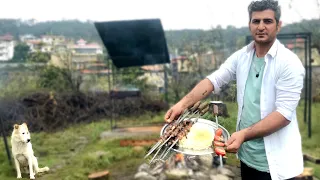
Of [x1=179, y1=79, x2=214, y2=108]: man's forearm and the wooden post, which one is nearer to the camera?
[x1=179, y1=79, x2=214, y2=108]: man's forearm

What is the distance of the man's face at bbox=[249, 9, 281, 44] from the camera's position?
1.76m

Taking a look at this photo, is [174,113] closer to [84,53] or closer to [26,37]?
[26,37]

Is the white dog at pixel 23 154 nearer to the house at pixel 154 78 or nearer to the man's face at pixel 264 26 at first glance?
the man's face at pixel 264 26

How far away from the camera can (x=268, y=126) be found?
67.2 inches

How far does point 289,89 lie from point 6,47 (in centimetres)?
589

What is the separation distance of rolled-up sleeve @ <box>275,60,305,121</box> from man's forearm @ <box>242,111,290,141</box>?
21mm

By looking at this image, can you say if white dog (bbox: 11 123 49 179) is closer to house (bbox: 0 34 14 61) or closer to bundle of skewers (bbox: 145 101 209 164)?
bundle of skewers (bbox: 145 101 209 164)

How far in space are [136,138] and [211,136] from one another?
4.69 metres

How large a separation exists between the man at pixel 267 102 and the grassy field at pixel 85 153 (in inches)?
72.7

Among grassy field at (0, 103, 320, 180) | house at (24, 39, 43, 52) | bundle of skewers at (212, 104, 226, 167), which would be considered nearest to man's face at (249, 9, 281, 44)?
bundle of skewers at (212, 104, 226, 167)

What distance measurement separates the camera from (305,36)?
233 inches

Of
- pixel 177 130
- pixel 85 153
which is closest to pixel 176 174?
pixel 177 130

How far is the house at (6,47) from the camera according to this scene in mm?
6661

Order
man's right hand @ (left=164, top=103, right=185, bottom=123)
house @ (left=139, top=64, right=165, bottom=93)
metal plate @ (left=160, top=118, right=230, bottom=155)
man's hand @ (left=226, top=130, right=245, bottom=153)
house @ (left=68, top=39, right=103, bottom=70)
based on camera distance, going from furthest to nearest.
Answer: house @ (left=139, top=64, right=165, bottom=93) < house @ (left=68, top=39, right=103, bottom=70) < man's right hand @ (left=164, top=103, right=185, bottom=123) < metal plate @ (left=160, top=118, right=230, bottom=155) < man's hand @ (left=226, top=130, right=245, bottom=153)
